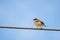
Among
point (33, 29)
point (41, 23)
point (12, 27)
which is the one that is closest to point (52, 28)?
point (33, 29)

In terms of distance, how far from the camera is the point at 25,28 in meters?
8.03

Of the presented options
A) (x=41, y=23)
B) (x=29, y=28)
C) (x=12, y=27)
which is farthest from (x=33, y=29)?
(x=41, y=23)

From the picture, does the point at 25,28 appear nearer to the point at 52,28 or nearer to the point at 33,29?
the point at 33,29

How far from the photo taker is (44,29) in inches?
325

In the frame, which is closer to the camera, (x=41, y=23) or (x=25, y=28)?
(x=25, y=28)

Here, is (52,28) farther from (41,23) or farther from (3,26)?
(41,23)

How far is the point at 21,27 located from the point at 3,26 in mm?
593

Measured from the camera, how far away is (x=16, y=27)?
789 cm

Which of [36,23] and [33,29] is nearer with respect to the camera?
[33,29]

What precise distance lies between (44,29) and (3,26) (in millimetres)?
1406

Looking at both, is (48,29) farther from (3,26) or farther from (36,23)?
(36,23)

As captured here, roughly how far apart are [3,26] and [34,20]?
5.74 metres

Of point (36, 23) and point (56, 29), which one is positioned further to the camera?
point (36, 23)

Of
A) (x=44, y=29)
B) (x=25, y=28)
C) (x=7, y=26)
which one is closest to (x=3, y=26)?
(x=7, y=26)
